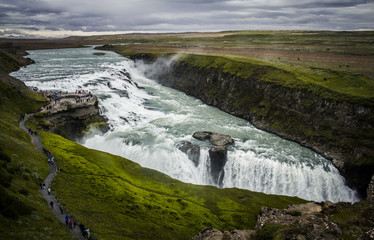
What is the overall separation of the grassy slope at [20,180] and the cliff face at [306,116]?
46764 millimetres

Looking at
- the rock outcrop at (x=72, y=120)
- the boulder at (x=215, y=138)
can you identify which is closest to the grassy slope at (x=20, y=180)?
the rock outcrop at (x=72, y=120)

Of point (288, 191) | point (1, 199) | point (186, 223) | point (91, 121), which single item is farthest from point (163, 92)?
point (1, 199)

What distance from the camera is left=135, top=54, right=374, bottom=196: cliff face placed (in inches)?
1754

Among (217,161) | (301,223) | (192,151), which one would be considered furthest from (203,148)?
(301,223)

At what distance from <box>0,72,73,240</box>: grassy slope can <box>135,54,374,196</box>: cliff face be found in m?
46.8

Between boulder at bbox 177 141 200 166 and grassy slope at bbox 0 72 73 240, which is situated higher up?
grassy slope at bbox 0 72 73 240

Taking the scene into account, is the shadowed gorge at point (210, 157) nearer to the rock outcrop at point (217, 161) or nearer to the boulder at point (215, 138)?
the rock outcrop at point (217, 161)

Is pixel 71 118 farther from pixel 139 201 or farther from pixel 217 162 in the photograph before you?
pixel 217 162

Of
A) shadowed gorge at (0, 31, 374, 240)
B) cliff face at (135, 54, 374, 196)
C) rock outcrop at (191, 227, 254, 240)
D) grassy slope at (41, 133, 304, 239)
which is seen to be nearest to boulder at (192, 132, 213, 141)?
shadowed gorge at (0, 31, 374, 240)

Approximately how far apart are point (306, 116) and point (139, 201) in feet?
142

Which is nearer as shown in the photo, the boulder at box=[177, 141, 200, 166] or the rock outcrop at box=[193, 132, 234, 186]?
the rock outcrop at box=[193, 132, 234, 186]

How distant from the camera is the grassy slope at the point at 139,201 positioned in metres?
26.8

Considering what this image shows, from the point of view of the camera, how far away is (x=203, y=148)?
151 feet

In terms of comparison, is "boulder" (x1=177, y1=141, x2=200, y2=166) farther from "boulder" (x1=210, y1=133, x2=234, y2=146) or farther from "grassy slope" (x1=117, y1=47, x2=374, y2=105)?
"grassy slope" (x1=117, y1=47, x2=374, y2=105)
